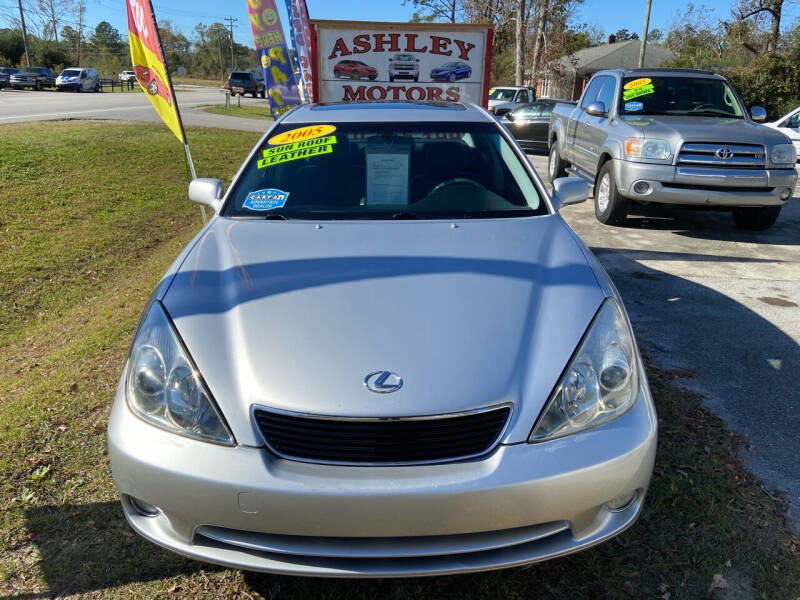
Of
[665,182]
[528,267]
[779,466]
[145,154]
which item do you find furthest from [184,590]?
[145,154]

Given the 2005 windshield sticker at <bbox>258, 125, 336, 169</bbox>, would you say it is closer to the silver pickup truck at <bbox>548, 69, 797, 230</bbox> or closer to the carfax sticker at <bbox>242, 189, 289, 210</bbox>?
the carfax sticker at <bbox>242, 189, 289, 210</bbox>

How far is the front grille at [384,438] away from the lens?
77.2 inches

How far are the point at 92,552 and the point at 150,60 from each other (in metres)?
4.86

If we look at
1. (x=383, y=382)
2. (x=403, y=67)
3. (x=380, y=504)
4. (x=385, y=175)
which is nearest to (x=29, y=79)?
(x=403, y=67)

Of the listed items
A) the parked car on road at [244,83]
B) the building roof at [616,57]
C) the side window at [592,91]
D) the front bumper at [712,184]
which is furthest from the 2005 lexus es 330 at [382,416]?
the parked car on road at [244,83]

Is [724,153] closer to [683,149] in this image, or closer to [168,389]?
[683,149]

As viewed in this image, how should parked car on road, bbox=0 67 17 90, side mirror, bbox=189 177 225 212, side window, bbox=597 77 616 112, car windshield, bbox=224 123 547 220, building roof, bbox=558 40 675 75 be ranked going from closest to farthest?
car windshield, bbox=224 123 547 220 < side mirror, bbox=189 177 225 212 < side window, bbox=597 77 616 112 < parked car on road, bbox=0 67 17 90 < building roof, bbox=558 40 675 75

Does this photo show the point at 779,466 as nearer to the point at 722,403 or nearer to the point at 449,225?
the point at 722,403

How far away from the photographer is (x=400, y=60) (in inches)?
347

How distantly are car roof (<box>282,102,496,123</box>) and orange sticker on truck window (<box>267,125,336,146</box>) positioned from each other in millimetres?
89

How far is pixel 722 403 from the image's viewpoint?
357cm

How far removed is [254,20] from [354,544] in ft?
36.4

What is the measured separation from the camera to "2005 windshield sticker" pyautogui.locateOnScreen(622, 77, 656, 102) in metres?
8.03

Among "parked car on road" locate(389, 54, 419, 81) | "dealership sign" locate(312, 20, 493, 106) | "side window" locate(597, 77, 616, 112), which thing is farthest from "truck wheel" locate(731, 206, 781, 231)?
"parked car on road" locate(389, 54, 419, 81)
